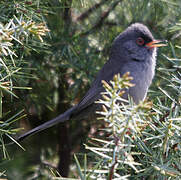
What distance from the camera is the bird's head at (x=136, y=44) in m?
3.65

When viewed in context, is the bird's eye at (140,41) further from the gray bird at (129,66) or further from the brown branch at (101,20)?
the brown branch at (101,20)

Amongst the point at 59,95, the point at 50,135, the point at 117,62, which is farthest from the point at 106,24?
the point at 50,135

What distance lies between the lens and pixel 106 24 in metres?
3.72

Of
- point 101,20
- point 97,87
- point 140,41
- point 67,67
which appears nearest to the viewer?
point 67,67

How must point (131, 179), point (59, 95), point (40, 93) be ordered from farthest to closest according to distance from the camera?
point (59, 95) → point (40, 93) → point (131, 179)

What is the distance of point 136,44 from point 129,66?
0.33 meters

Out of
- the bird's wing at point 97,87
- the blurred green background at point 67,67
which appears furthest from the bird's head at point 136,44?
the bird's wing at point 97,87

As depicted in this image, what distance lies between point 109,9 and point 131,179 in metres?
2.30

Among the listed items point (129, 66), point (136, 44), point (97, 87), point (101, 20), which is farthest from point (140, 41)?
point (97, 87)

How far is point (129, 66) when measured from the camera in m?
3.70

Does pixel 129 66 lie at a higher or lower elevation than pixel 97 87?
higher

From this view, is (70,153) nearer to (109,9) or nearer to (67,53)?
(67,53)

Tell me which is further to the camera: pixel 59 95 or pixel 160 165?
pixel 59 95

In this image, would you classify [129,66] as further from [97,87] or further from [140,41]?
[97,87]
